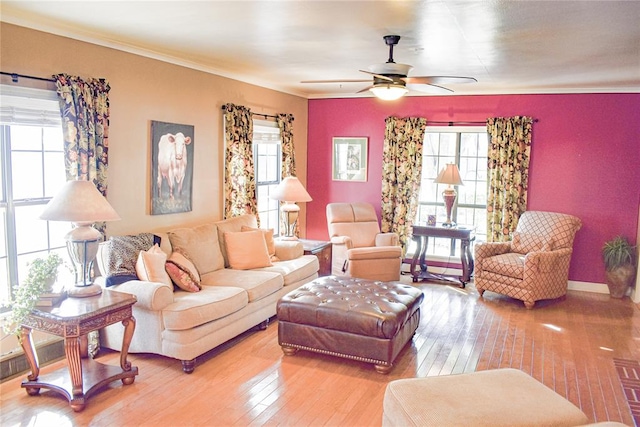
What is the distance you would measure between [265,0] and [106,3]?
3.46 ft

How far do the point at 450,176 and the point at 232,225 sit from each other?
297cm

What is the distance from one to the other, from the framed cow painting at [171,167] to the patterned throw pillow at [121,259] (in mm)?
690

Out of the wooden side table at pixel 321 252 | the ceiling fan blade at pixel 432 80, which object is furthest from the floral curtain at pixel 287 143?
the ceiling fan blade at pixel 432 80

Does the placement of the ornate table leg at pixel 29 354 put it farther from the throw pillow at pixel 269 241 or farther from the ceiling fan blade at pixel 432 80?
the ceiling fan blade at pixel 432 80

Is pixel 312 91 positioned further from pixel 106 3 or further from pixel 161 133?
pixel 106 3

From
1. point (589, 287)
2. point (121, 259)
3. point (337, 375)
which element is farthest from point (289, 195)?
point (589, 287)

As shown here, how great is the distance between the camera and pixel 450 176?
6.61m

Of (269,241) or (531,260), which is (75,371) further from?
(531,260)

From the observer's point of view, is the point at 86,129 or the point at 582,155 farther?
the point at 582,155

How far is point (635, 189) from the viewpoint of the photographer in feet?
20.7

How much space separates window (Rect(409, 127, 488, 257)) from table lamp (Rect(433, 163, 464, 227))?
47cm

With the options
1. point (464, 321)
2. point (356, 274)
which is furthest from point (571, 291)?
point (356, 274)

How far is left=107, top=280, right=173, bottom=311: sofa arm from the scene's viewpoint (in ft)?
12.4

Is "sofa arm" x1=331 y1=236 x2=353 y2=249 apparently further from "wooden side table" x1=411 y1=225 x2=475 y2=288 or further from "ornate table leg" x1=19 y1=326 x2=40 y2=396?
"ornate table leg" x1=19 y1=326 x2=40 y2=396
